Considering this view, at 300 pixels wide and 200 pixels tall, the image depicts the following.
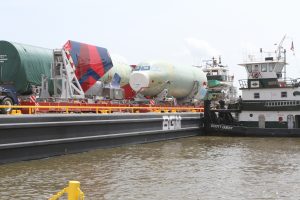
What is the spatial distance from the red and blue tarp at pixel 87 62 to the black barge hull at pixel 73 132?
13.5ft

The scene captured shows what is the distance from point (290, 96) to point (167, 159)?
12414 millimetres

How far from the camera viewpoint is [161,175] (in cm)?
1148

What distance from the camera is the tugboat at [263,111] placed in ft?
80.0

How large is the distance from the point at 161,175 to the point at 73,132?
4.95 m

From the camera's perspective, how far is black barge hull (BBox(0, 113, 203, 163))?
42.4 ft

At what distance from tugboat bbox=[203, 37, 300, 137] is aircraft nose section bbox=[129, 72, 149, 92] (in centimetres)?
385

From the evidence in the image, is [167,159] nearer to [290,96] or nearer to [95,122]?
[95,122]

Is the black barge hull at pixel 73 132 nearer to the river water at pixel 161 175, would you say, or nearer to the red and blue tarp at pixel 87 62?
the river water at pixel 161 175

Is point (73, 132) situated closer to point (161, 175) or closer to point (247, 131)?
point (161, 175)

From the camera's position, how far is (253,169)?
1265 centimetres

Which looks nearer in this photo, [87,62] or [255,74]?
[87,62]

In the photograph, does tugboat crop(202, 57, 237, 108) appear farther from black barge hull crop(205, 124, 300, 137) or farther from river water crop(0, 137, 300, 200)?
river water crop(0, 137, 300, 200)

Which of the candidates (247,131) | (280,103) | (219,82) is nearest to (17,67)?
(247,131)

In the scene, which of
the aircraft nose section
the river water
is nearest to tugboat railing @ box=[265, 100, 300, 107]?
the aircraft nose section
